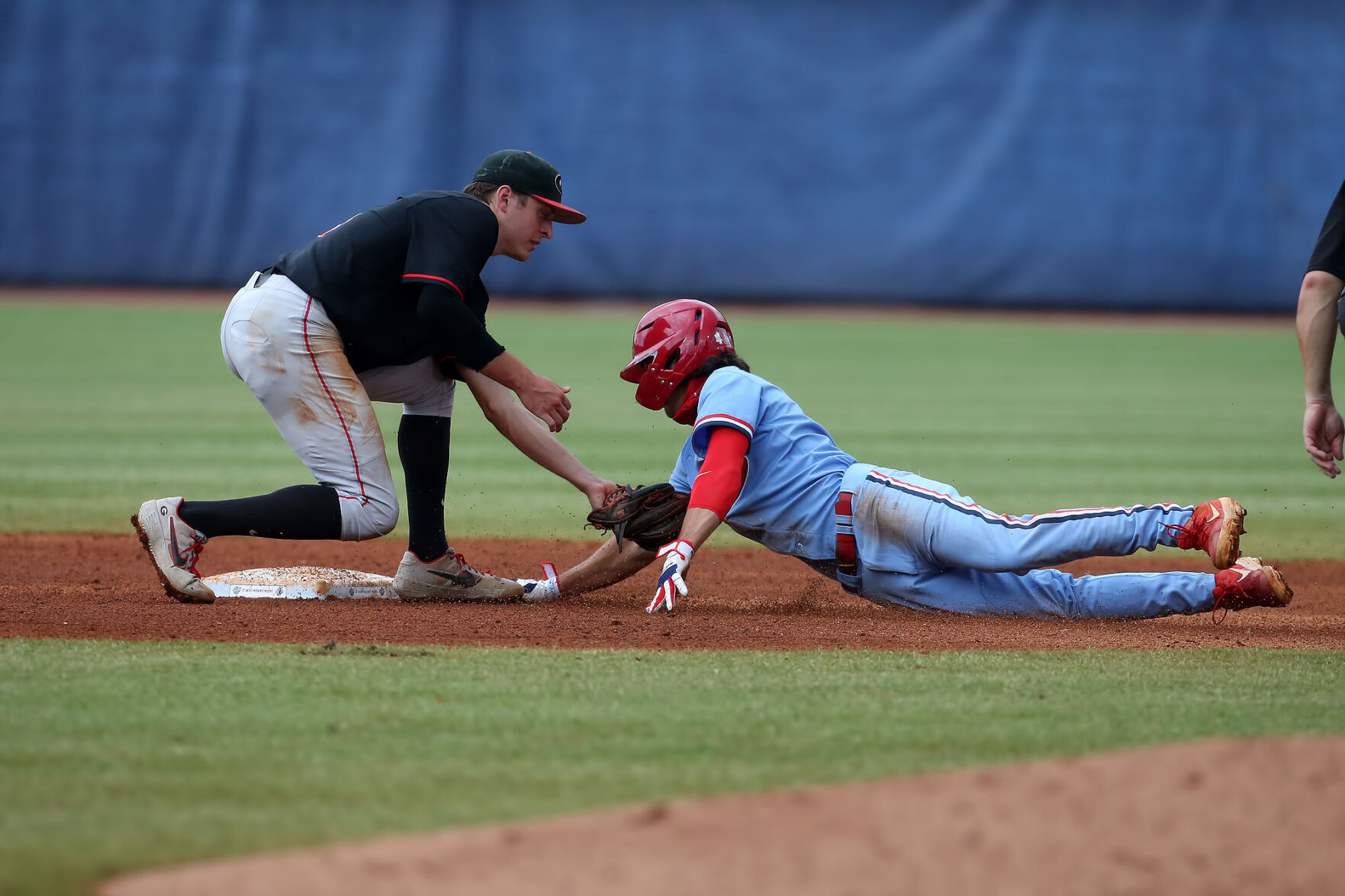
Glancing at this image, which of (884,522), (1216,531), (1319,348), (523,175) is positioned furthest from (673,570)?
(1319,348)

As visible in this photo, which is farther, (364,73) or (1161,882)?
(364,73)

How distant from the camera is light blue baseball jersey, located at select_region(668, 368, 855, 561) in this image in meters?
4.69

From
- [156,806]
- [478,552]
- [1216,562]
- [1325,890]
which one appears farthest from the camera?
[478,552]

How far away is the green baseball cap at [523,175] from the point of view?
4758 millimetres

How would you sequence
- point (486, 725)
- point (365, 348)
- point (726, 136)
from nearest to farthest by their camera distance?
point (486, 725) → point (365, 348) → point (726, 136)

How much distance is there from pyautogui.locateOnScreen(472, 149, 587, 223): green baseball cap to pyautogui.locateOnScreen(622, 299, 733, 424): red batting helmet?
43 centimetres

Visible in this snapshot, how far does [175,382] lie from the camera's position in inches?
538

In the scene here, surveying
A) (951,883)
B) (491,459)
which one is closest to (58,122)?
(491,459)

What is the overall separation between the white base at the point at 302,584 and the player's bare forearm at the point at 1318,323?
3.05m

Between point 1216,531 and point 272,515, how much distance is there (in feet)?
9.56

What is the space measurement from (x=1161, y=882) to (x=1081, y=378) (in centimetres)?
1340

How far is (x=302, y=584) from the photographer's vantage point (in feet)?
16.6

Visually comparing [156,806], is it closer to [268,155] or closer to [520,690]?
[520,690]

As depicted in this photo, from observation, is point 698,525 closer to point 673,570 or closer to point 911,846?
point 673,570
